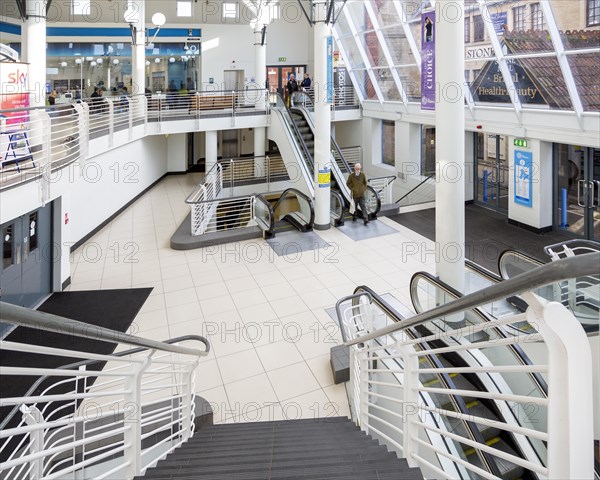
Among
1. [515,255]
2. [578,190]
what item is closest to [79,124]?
[515,255]

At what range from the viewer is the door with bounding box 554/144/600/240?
36.6ft

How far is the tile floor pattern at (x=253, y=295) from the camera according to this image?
5742 millimetres

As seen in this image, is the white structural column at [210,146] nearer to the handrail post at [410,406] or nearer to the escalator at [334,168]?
the escalator at [334,168]

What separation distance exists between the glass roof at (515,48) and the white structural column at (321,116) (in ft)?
5.88

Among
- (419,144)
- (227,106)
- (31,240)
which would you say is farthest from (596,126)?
(227,106)

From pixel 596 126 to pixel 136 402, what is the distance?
11.0 meters

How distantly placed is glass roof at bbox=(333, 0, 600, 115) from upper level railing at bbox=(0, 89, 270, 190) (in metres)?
5.21

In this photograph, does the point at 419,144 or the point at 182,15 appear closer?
the point at 419,144

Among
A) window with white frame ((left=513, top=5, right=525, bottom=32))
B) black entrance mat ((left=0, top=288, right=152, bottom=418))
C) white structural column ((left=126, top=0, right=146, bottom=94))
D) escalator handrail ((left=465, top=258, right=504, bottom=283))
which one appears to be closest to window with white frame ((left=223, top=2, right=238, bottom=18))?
white structural column ((left=126, top=0, right=146, bottom=94))

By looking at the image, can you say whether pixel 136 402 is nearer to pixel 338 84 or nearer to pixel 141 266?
pixel 141 266

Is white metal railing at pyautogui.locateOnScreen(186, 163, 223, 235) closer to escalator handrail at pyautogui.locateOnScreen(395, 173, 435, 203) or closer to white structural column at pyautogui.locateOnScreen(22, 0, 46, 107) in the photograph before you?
white structural column at pyautogui.locateOnScreen(22, 0, 46, 107)

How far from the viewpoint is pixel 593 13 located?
359 inches

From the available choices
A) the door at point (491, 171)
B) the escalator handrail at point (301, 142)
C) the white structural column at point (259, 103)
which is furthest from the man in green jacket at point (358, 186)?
the white structural column at point (259, 103)

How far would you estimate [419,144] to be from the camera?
17.7 meters
